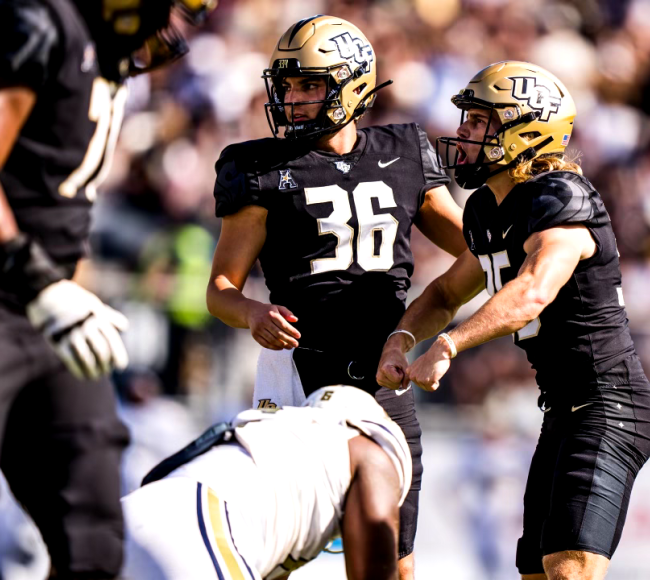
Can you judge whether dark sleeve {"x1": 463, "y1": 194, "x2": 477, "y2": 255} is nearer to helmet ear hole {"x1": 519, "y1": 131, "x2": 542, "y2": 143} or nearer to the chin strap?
helmet ear hole {"x1": 519, "y1": 131, "x2": 542, "y2": 143}

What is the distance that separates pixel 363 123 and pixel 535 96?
17.1ft

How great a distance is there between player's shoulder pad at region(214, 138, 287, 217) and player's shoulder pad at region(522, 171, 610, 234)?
979mm

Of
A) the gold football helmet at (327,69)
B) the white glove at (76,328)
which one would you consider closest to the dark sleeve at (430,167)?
the gold football helmet at (327,69)

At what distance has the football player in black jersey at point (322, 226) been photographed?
157 inches

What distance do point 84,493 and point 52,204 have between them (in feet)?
2.39

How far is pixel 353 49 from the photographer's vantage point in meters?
4.18

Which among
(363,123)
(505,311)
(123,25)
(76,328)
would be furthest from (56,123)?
(363,123)

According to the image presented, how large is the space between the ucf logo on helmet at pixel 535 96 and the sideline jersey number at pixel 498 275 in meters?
0.58

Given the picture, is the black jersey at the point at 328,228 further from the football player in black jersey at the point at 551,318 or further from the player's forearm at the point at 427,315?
Answer: the football player in black jersey at the point at 551,318

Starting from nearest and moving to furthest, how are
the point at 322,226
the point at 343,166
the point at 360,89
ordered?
the point at 322,226 → the point at 343,166 → the point at 360,89

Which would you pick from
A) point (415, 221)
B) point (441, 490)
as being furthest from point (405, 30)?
point (415, 221)

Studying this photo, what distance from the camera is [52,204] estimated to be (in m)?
2.67

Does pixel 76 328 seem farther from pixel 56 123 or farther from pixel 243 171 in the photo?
pixel 243 171

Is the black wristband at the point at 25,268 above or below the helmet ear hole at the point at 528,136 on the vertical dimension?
below
